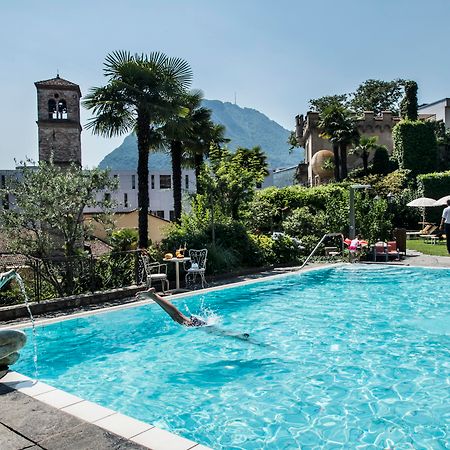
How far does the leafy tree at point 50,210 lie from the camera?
10984 millimetres

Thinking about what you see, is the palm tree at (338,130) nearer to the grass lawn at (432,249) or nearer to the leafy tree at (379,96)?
the grass lawn at (432,249)

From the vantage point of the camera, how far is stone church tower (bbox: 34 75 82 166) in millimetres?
26969

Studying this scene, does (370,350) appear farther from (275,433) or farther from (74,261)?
(74,261)

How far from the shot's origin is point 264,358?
7.56 m

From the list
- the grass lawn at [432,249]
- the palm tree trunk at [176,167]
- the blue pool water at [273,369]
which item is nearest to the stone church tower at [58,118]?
the palm tree trunk at [176,167]

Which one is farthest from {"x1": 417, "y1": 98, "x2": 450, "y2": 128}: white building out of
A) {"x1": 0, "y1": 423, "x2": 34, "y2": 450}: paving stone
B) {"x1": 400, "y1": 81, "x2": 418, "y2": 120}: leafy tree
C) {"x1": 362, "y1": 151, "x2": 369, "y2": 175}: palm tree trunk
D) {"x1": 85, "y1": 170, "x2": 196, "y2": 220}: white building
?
{"x1": 0, "y1": 423, "x2": 34, "y2": 450}: paving stone

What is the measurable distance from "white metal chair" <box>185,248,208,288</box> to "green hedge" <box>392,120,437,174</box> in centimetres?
2893

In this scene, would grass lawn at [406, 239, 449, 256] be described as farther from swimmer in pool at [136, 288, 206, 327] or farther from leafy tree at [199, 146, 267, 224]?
swimmer in pool at [136, 288, 206, 327]

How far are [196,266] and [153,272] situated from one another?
1458 millimetres

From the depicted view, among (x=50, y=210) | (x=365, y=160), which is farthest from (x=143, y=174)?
(x=365, y=160)

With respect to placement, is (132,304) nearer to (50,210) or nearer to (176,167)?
(50,210)

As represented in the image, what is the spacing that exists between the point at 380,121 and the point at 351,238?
34.1 metres

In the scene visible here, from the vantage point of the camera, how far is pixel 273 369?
7027 millimetres

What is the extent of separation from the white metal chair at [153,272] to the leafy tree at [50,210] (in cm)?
179
